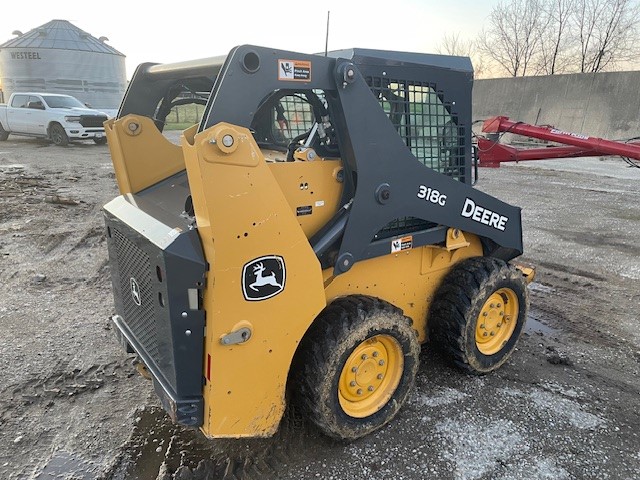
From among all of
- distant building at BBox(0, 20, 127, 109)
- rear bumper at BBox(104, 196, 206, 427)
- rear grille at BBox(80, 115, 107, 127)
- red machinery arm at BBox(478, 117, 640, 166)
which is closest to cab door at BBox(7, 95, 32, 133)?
rear grille at BBox(80, 115, 107, 127)

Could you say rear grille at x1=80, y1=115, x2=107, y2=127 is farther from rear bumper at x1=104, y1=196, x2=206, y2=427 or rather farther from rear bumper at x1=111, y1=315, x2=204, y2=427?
rear bumper at x1=111, y1=315, x2=204, y2=427

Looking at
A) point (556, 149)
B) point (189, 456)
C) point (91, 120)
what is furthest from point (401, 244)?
point (91, 120)

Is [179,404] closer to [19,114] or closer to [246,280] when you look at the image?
[246,280]

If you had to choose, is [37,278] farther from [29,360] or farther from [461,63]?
[461,63]

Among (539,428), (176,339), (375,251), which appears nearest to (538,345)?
(539,428)

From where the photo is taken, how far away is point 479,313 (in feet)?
11.1

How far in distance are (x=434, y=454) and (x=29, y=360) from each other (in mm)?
3059

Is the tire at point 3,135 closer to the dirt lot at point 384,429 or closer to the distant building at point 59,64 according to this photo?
the distant building at point 59,64

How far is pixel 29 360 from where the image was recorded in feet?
12.4

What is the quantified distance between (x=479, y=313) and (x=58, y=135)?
1636 centimetres

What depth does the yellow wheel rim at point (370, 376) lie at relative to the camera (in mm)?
2873

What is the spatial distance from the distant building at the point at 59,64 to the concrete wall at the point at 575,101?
18.4m

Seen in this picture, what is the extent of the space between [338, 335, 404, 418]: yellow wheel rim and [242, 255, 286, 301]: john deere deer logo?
27.1 inches

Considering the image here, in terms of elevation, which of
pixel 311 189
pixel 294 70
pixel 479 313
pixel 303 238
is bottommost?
pixel 479 313
